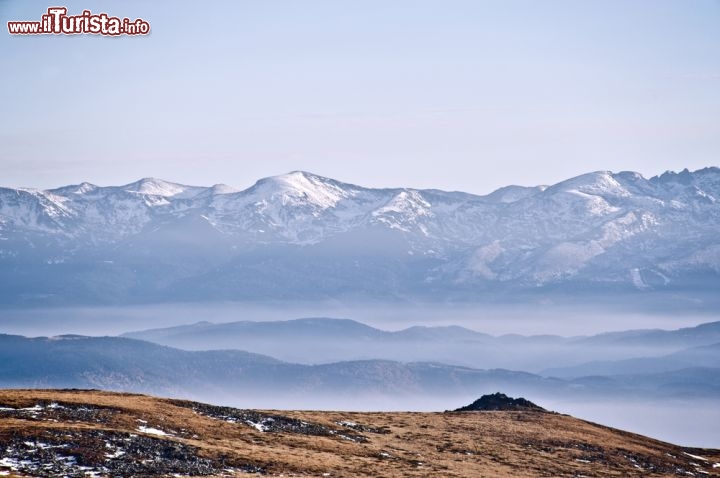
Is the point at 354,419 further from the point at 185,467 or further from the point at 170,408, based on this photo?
the point at 185,467

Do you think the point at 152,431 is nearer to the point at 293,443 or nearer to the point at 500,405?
the point at 293,443

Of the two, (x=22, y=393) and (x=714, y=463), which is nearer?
(x=22, y=393)

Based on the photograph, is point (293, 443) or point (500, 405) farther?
point (500, 405)

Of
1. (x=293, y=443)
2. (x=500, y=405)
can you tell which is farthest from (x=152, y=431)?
(x=500, y=405)

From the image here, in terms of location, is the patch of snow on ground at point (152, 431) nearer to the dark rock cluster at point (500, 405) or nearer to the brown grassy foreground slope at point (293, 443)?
the brown grassy foreground slope at point (293, 443)

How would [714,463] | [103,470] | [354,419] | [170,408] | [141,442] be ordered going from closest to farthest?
[103,470] < [141,442] < [170,408] < [354,419] < [714,463]

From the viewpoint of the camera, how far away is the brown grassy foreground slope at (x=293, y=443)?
3654 inches

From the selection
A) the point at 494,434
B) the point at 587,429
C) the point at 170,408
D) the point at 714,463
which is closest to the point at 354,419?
the point at 494,434

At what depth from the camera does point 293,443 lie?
110562 mm

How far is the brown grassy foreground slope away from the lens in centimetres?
9281

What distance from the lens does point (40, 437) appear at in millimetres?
93562

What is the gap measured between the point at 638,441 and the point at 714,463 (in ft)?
33.5

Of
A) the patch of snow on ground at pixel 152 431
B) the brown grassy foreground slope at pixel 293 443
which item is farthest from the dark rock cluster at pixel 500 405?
the patch of snow on ground at pixel 152 431

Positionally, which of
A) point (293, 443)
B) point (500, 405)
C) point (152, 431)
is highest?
point (500, 405)
